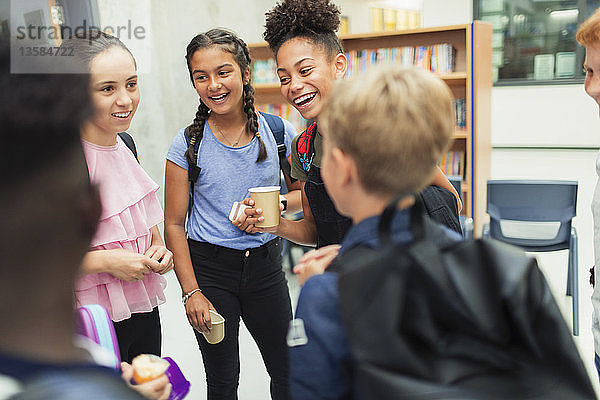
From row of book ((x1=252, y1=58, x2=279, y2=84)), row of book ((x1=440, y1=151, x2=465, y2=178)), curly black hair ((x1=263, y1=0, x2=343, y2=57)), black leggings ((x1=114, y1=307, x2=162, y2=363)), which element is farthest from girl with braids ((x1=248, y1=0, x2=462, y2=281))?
row of book ((x1=252, y1=58, x2=279, y2=84))

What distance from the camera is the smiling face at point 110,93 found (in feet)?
5.38

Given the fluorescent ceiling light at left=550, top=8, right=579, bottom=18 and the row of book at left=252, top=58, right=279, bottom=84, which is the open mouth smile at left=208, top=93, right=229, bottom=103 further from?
the fluorescent ceiling light at left=550, top=8, right=579, bottom=18

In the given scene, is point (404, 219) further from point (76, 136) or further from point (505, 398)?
point (76, 136)

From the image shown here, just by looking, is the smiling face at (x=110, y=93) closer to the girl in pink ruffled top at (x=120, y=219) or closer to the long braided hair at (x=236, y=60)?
the girl in pink ruffled top at (x=120, y=219)

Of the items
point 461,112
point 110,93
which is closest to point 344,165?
point 110,93

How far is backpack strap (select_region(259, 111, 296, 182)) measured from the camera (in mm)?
2031

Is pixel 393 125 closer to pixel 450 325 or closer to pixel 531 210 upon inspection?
pixel 450 325

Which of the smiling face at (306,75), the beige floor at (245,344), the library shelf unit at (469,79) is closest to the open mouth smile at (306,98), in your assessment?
the smiling face at (306,75)

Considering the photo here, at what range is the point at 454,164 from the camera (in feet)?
15.2

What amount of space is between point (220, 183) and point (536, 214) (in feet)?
7.90

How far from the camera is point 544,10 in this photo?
901cm

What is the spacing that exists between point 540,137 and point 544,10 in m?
2.20

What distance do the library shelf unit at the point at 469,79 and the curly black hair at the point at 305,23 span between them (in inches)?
108

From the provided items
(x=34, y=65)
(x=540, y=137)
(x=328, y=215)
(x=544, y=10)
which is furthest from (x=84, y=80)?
(x=544, y=10)
